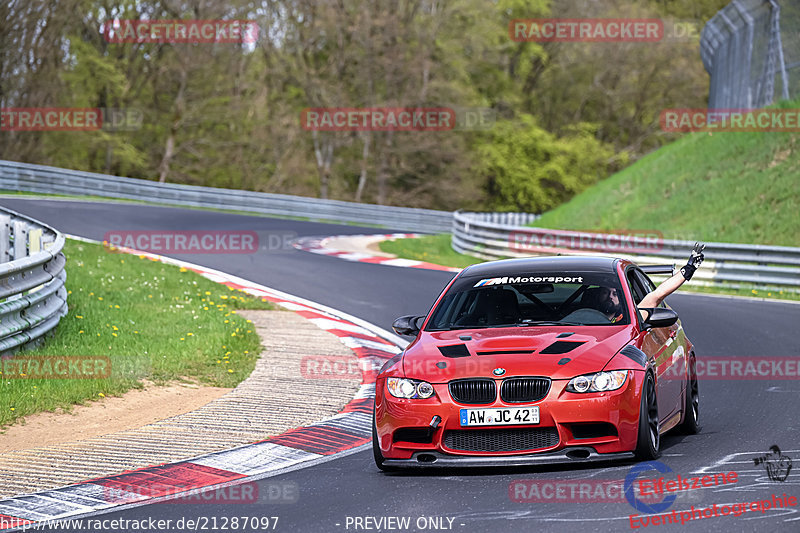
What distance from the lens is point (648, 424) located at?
280 inches

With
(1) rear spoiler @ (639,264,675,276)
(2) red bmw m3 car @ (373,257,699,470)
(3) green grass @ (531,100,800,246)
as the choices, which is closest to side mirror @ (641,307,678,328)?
(2) red bmw m3 car @ (373,257,699,470)

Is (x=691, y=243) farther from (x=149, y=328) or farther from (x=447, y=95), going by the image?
(x=447, y=95)

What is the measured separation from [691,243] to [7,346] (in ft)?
47.7

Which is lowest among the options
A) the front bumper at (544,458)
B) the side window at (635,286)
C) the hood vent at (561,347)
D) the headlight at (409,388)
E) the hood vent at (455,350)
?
the front bumper at (544,458)

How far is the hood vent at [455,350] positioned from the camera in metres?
7.30

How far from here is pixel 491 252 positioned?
25984 millimetres

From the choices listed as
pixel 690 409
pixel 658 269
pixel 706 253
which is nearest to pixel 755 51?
pixel 706 253

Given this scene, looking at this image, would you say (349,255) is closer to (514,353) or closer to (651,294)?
(651,294)

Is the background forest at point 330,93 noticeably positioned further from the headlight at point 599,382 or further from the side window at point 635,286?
the headlight at point 599,382

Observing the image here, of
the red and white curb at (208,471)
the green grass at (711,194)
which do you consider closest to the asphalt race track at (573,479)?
the red and white curb at (208,471)

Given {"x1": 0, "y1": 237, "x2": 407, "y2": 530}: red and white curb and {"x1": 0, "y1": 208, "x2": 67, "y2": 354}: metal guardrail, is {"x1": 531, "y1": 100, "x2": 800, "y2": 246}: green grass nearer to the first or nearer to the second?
{"x1": 0, "y1": 237, "x2": 407, "y2": 530}: red and white curb

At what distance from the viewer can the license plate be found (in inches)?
269

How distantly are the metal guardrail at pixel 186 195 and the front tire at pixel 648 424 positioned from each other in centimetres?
3196

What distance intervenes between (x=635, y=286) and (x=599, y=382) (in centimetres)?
209
